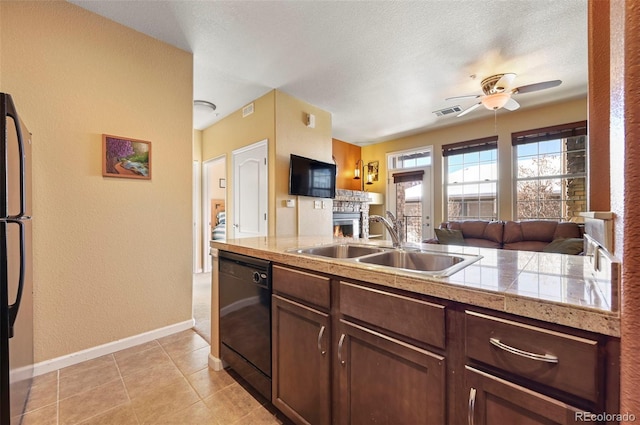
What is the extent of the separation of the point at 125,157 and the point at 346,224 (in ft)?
12.6

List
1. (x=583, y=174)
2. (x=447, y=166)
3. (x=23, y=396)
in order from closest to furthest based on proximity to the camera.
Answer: (x=23, y=396) → (x=583, y=174) → (x=447, y=166)

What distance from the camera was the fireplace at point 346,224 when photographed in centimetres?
517

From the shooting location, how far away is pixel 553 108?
4215 millimetres

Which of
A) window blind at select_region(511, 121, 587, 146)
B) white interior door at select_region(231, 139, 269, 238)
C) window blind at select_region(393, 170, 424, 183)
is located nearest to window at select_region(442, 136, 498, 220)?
window blind at select_region(511, 121, 587, 146)

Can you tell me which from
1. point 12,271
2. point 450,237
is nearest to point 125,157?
point 12,271

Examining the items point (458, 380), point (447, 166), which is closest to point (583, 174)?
point (447, 166)

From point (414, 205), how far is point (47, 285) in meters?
5.55

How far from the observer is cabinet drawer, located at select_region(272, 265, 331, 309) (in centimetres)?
122

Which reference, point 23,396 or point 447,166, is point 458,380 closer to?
point 23,396

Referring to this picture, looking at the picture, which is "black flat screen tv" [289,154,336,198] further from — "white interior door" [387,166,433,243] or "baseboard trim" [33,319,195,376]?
"baseboard trim" [33,319,195,376]

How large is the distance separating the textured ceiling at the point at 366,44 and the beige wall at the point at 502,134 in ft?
0.94

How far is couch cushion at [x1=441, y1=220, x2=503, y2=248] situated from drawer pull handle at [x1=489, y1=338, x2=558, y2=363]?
3.81 m

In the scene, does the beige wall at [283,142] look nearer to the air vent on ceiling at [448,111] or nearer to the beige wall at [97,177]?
the beige wall at [97,177]

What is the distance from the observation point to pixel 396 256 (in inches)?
62.5
